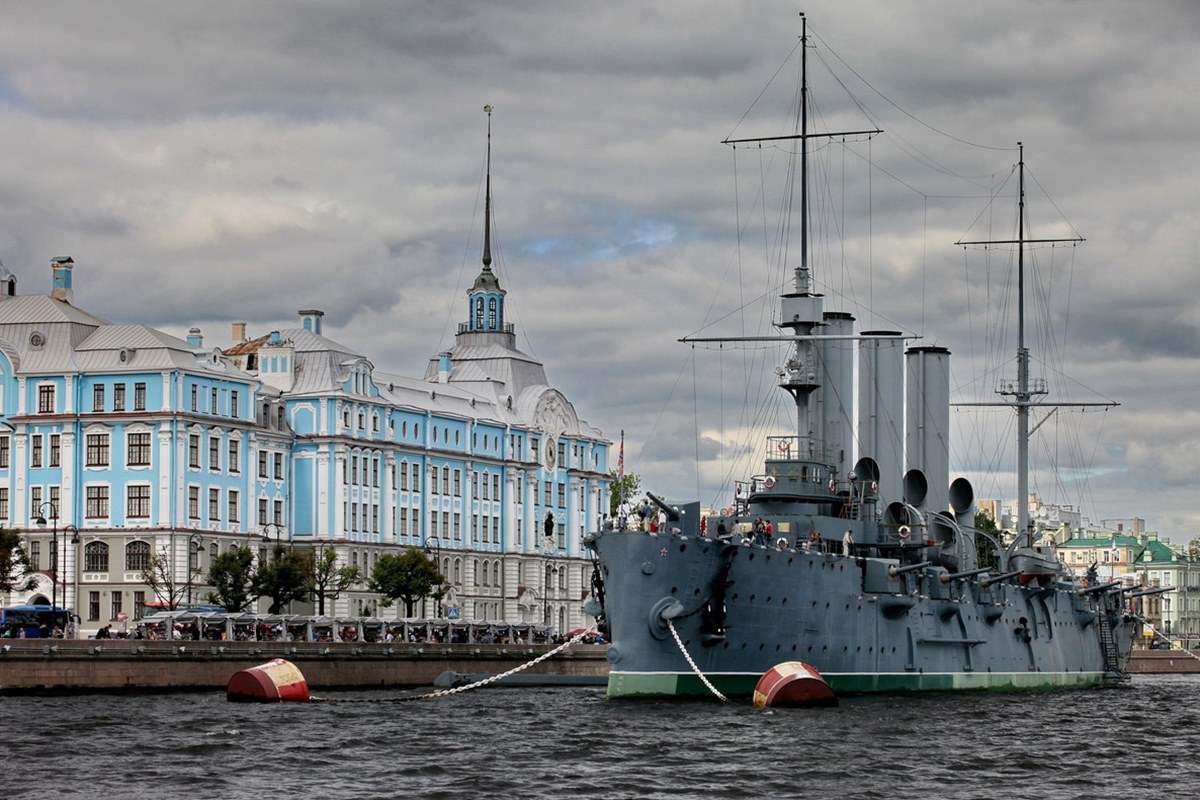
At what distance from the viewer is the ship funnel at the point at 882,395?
2923 inches

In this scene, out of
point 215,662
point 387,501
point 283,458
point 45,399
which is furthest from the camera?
point 387,501

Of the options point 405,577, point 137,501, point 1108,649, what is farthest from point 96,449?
point 1108,649

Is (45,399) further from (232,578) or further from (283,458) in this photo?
(232,578)

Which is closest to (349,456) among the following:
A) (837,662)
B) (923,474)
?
(923,474)

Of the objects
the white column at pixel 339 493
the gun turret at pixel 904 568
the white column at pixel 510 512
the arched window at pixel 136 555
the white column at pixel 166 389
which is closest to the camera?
the gun turret at pixel 904 568

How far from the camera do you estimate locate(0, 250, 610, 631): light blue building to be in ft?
335

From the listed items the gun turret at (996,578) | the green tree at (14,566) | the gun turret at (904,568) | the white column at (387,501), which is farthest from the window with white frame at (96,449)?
the gun turret at (904,568)

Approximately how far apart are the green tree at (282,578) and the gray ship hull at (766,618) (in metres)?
34.8

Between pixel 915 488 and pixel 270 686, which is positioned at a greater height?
pixel 915 488

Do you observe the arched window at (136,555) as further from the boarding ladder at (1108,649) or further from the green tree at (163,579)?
the boarding ladder at (1108,649)

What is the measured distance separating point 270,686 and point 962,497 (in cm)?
2602

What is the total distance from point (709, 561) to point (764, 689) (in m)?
4.25

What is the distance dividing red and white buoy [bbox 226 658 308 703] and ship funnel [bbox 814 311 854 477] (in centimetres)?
1854

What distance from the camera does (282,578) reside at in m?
96.0
